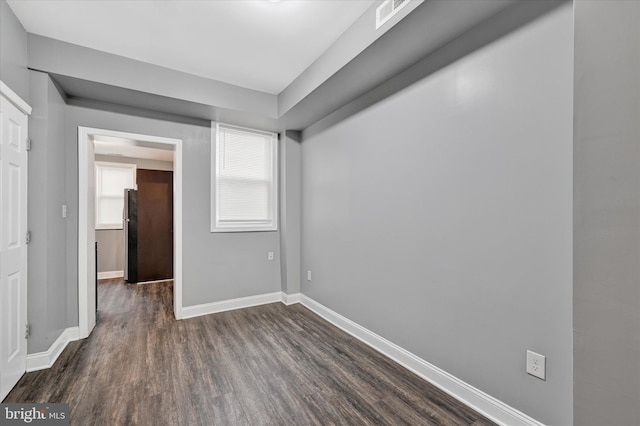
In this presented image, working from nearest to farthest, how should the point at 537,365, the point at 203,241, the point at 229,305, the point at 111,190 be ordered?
the point at 537,365 < the point at 203,241 < the point at 229,305 < the point at 111,190

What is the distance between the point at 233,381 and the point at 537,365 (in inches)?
77.5

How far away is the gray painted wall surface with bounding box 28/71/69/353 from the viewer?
229 centimetres

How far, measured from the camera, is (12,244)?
6.62 ft

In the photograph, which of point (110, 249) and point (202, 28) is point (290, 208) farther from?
point (110, 249)

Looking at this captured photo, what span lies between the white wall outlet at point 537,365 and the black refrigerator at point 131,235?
226 inches

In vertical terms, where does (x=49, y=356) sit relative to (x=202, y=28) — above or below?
below

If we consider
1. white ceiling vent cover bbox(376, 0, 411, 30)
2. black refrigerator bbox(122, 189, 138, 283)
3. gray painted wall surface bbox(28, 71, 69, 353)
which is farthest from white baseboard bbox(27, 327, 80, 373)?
white ceiling vent cover bbox(376, 0, 411, 30)

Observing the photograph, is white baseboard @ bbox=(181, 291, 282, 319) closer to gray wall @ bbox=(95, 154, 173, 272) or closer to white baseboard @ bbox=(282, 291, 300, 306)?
white baseboard @ bbox=(282, 291, 300, 306)

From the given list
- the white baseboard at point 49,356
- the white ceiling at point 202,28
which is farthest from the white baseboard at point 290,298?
the white ceiling at point 202,28

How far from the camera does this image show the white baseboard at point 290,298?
153 inches

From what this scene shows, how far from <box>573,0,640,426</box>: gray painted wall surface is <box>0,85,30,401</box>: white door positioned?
3144 millimetres

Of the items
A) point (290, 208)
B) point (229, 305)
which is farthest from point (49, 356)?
point (290, 208)

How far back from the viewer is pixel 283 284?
13.2 feet

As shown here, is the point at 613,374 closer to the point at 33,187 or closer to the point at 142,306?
the point at 33,187
